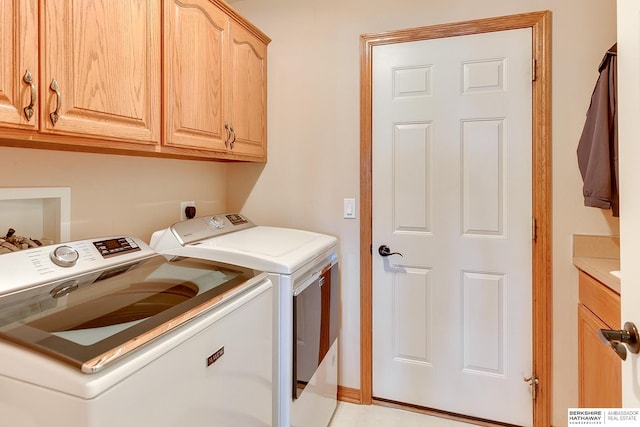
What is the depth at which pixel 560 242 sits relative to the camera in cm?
180

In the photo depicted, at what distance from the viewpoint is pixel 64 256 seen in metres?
1.21

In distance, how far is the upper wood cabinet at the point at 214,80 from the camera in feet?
4.76

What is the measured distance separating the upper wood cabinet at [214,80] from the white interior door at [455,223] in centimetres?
70

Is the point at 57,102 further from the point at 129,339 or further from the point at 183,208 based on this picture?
the point at 183,208

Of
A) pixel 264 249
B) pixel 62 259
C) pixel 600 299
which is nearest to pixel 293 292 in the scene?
pixel 264 249

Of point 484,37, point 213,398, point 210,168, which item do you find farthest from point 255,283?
point 484,37

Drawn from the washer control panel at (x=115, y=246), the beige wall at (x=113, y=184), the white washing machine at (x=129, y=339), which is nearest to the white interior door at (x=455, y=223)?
the white washing machine at (x=129, y=339)

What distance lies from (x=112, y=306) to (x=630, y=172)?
4.14 ft

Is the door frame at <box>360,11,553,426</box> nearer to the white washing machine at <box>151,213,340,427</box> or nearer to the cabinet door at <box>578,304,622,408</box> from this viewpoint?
the cabinet door at <box>578,304,622,408</box>

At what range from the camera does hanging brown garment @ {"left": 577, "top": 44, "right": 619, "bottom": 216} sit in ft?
4.99

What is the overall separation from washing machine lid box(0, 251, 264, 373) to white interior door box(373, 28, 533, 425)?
104cm

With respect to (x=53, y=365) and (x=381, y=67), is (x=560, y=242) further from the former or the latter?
(x=53, y=365)

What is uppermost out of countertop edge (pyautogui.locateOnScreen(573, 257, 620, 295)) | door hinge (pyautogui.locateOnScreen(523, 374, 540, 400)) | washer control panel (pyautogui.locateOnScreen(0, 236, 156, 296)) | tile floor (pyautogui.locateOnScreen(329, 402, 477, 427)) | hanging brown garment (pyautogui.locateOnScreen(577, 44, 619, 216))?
hanging brown garment (pyautogui.locateOnScreen(577, 44, 619, 216))

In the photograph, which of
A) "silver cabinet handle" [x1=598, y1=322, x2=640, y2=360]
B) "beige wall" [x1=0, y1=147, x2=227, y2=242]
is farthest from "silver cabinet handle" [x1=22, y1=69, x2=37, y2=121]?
"silver cabinet handle" [x1=598, y1=322, x2=640, y2=360]
